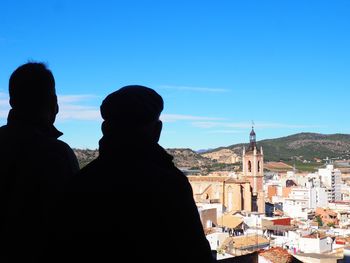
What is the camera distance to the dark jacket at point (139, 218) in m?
1.71

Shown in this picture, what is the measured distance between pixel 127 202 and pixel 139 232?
0.11 meters

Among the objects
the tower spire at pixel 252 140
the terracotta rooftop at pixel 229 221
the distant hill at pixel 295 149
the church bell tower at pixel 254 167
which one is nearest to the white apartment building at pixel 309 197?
the church bell tower at pixel 254 167

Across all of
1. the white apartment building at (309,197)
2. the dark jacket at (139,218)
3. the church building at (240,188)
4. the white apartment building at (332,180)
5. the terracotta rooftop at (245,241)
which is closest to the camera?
the dark jacket at (139,218)

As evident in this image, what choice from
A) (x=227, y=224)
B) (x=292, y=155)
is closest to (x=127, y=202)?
(x=227, y=224)

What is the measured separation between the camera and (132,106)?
1832 mm

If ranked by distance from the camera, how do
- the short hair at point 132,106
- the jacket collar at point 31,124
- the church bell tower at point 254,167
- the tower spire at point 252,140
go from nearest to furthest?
the short hair at point 132,106
the jacket collar at point 31,124
the church bell tower at point 254,167
the tower spire at point 252,140

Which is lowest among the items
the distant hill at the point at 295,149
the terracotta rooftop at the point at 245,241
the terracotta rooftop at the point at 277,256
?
the terracotta rooftop at the point at 245,241

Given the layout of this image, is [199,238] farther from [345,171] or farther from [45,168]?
[345,171]

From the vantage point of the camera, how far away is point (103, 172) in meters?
1.81

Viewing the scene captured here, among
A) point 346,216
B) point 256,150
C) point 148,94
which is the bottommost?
point 346,216

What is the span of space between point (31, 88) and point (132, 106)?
66cm

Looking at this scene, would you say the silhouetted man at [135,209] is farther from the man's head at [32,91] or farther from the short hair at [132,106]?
the man's head at [32,91]

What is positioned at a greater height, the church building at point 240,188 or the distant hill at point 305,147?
the distant hill at point 305,147

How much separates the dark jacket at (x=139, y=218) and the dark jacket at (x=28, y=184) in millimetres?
274
